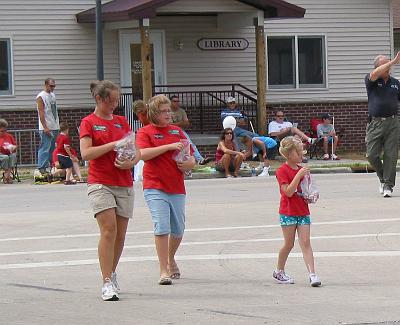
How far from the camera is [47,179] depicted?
21.7 m

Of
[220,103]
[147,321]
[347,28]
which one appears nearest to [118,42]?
[220,103]

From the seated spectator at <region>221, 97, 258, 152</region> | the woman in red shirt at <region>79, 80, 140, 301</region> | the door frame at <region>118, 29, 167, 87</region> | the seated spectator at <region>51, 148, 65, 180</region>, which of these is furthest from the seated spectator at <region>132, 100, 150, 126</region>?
the door frame at <region>118, 29, 167, 87</region>

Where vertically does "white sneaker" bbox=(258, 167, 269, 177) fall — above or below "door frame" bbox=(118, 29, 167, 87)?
below

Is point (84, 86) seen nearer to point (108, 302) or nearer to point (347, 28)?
point (347, 28)

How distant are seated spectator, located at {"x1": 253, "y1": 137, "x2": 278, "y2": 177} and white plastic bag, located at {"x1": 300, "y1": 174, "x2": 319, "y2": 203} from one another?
1300 cm

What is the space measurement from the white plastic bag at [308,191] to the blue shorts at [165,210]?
45.1 inches

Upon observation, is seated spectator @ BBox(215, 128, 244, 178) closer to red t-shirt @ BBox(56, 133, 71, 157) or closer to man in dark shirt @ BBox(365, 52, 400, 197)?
red t-shirt @ BBox(56, 133, 71, 157)

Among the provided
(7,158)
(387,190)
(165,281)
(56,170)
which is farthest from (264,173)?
(165,281)

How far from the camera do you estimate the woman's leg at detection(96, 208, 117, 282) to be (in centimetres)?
868

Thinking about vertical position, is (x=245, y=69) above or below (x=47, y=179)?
above

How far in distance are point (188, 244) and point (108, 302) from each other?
11.3 ft

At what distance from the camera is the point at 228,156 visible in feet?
72.7

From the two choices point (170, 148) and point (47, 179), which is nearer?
point (170, 148)

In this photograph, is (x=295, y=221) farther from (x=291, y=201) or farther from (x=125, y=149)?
(x=125, y=149)
